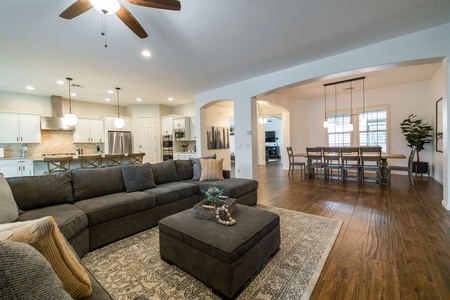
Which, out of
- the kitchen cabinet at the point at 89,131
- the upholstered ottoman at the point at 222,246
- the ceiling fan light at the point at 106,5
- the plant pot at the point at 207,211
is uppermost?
the ceiling fan light at the point at 106,5

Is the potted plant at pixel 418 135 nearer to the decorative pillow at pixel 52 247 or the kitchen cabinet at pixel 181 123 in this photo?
the kitchen cabinet at pixel 181 123

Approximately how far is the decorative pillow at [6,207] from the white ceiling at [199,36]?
2135 mm

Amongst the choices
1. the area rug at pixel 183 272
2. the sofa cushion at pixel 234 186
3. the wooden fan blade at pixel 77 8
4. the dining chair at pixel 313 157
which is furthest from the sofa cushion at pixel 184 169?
the dining chair at pixel 313 157

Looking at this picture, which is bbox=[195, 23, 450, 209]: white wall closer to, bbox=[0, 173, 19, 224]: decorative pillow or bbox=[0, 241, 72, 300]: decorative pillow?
bbox=[0, 173, 19, 224]: decorative pillow

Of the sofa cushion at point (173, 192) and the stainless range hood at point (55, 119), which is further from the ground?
the stainless range hood at point (55, 119)

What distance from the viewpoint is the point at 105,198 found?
103 inches

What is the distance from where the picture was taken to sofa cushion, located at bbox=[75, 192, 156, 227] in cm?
226

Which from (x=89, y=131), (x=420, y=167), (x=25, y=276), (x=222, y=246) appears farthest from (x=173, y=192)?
(x=420, y=167)

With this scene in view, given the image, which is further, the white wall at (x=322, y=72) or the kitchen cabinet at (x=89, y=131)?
the kitchen cabinet at (x=89, y=131)

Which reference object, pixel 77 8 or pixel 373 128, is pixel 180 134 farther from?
pixel 373 128

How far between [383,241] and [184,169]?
327 centimetres

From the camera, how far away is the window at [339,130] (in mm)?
7223

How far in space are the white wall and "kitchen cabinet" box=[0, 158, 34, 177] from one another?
189 inches

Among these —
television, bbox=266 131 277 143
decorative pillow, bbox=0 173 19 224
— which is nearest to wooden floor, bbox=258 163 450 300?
decorative pillow, bbox=0 173 19 224
